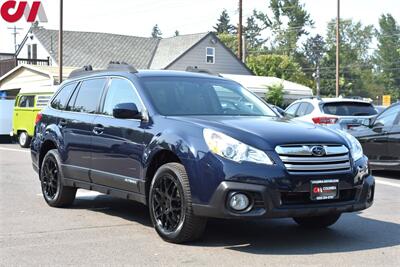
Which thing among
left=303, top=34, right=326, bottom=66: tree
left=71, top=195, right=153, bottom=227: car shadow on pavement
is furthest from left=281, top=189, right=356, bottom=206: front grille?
left=303, top=34, right=326, bottom=66: tree

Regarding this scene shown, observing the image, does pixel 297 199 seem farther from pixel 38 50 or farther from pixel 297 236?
pixel 38 50

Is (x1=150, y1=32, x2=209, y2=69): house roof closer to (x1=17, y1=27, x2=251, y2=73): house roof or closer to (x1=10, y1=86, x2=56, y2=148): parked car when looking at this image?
(x1=17, y1=27, x2=251, y2=73): house roof

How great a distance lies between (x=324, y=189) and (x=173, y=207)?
4.86ft

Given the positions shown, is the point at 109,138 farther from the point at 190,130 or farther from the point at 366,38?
the point at 366,38

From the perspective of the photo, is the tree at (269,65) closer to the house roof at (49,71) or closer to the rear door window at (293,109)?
the house roof at (49,71)

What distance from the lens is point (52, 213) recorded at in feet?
26.8

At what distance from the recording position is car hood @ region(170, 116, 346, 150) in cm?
598

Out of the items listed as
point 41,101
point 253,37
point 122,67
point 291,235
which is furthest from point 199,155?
point 253,37

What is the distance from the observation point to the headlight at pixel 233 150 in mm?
5883

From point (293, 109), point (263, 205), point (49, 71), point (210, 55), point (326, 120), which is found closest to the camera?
point (263, 205)

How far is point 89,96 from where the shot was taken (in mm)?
8180

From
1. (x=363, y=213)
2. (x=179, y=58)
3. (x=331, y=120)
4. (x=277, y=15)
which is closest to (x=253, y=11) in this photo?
(x=277, y=15)

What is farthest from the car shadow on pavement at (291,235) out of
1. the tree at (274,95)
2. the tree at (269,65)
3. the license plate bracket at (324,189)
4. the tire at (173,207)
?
the tree at (269,65)

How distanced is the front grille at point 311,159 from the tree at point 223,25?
113 m
